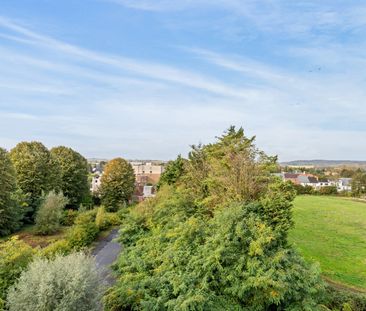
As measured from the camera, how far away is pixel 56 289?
9609mm

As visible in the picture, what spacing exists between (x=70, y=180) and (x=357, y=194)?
58359 mm

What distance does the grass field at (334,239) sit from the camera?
68.1ft

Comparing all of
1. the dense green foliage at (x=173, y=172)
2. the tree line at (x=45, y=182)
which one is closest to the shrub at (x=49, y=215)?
the tree line at (x=45, y=182)

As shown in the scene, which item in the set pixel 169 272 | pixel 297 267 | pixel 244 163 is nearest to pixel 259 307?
pixel 297 267

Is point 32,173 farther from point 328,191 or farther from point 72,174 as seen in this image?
point 328,191

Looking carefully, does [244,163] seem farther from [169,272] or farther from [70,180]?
[70,180]

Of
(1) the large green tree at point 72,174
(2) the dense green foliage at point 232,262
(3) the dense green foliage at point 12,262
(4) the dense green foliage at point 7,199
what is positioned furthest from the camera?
(1) the large green tree at point 72,174

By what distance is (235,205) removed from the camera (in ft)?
48.8

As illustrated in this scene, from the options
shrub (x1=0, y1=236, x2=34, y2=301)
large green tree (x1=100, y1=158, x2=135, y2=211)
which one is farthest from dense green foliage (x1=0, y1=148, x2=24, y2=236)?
shrub (x1=0, y1=236, x2=34, y2=301)

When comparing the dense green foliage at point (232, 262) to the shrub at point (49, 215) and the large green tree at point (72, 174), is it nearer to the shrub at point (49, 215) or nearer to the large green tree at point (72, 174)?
the shrub at point (49, 215)

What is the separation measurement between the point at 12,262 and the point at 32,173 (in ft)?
97.0

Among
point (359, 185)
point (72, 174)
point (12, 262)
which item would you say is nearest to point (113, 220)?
point (72, 174)

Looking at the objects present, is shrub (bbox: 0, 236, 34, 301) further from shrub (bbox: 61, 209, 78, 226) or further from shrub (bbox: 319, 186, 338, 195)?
shrub (bbox: 319, 186, 338, 195)

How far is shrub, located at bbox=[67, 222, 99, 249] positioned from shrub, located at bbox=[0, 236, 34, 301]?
10376 mm
